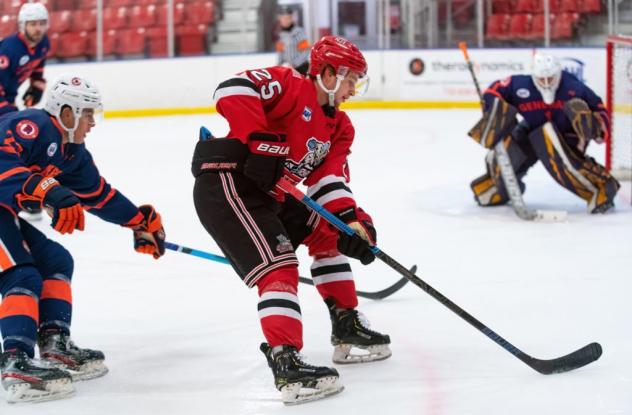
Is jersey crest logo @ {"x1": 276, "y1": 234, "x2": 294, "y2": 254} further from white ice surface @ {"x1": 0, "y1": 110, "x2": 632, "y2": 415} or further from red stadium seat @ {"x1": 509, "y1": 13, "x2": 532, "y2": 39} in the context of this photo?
red stadium seat @ {"x1": 509, "y1": 13, "x2": 532, "y2": 39}

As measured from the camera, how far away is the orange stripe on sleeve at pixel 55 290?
9.82 feet

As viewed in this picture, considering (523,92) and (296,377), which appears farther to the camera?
(523,92)

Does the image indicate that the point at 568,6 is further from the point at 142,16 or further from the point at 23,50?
the point at 23,50

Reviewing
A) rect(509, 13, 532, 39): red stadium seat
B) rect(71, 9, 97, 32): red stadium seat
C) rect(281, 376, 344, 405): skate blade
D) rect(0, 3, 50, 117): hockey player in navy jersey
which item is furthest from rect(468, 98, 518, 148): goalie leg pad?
rect(71, 9, 97, 32): red stadium seat

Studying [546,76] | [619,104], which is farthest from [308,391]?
[619,104]

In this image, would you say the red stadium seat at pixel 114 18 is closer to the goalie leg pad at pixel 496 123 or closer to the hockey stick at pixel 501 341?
the goalie leg pad at pixel 496 123

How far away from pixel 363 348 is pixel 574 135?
2.85m

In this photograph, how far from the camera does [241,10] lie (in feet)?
37.3

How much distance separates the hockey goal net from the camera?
6.45m

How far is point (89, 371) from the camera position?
3035 mm

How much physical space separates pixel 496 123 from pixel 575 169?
1.66 feet

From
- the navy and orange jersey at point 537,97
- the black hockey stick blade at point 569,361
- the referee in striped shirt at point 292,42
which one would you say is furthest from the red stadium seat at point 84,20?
the black hockey stick blade at point 569,361

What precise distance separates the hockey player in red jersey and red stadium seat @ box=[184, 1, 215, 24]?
8.40m

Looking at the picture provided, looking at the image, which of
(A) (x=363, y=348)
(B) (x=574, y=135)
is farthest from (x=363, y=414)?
(B) (x=574, y=135)
